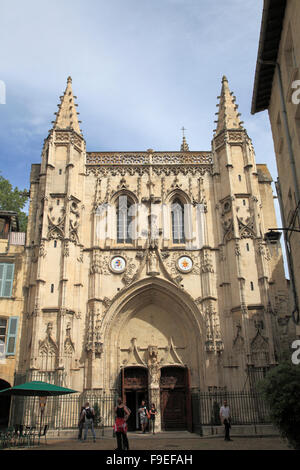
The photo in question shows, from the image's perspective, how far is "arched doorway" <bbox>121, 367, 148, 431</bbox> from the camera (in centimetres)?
2311

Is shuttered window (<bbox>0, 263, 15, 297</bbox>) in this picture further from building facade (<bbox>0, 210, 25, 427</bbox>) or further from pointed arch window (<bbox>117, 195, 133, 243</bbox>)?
pointed arch window (<bbox>117, 195, 133, 243</bbox>)

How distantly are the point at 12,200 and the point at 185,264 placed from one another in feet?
53.8

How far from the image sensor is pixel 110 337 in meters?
23.6

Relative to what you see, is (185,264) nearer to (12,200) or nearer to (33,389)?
(33,389)

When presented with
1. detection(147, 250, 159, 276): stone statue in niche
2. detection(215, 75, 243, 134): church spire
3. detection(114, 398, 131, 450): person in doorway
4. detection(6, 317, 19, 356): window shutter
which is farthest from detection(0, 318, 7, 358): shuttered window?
detection(215, 75, 243, 134): church spire

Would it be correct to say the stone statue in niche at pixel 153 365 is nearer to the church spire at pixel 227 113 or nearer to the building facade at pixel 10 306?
the building facade at pixel 10 306

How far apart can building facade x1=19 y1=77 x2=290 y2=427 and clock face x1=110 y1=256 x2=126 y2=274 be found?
0.07 meters

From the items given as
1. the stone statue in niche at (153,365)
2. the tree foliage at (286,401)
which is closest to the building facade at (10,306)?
the stone statue in niche at (153,365)

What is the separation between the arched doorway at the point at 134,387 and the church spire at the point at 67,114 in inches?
587

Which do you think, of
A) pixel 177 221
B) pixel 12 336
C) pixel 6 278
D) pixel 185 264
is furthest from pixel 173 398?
pixel 6 278

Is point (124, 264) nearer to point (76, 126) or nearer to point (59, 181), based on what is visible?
point (59, 181)

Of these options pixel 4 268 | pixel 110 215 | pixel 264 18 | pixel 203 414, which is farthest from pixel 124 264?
pixel 264 18
